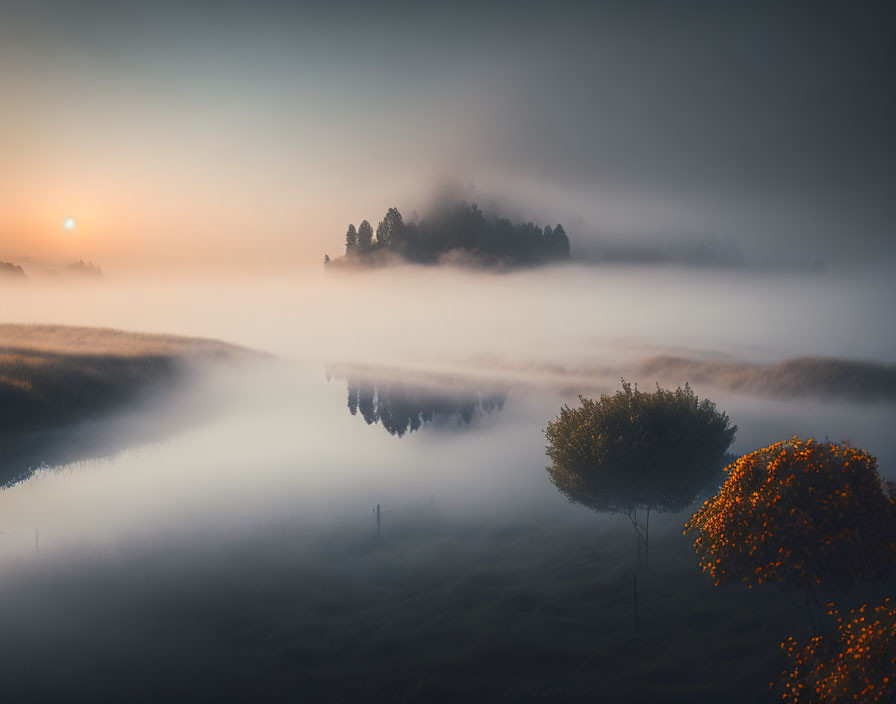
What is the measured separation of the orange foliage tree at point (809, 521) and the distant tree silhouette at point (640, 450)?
18.6m

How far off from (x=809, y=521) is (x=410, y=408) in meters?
159

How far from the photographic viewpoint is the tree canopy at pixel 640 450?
47938 mm

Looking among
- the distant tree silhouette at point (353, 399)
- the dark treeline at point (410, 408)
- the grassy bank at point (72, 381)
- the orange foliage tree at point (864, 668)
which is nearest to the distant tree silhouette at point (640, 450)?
the orange foliage tree at point (864, 668)

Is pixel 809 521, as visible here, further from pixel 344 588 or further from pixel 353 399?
pixel 353 399

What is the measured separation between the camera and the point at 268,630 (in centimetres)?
4247

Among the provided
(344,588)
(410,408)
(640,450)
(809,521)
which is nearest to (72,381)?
(344,588)

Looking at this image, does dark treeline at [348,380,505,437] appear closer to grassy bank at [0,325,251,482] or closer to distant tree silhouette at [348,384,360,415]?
distant tree silhouette at [348,384,360,415]

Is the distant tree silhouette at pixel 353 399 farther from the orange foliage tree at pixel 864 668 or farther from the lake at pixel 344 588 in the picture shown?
the orange foliage tree at pixel 864 668

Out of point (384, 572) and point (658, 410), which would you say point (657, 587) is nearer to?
point (658, 410)

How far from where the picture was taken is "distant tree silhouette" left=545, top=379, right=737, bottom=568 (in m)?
47.9

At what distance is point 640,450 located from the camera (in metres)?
47.5

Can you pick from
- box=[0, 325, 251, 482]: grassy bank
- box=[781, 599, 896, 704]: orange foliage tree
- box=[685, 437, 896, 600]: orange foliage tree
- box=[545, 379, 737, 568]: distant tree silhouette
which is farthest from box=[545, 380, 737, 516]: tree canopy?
box=[0, 325, 251, 482]: grassy bank

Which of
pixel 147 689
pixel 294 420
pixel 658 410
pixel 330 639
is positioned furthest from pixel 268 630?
pixel 294 420

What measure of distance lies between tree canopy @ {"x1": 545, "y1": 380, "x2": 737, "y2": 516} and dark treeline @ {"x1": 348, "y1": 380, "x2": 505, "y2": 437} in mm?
97021
